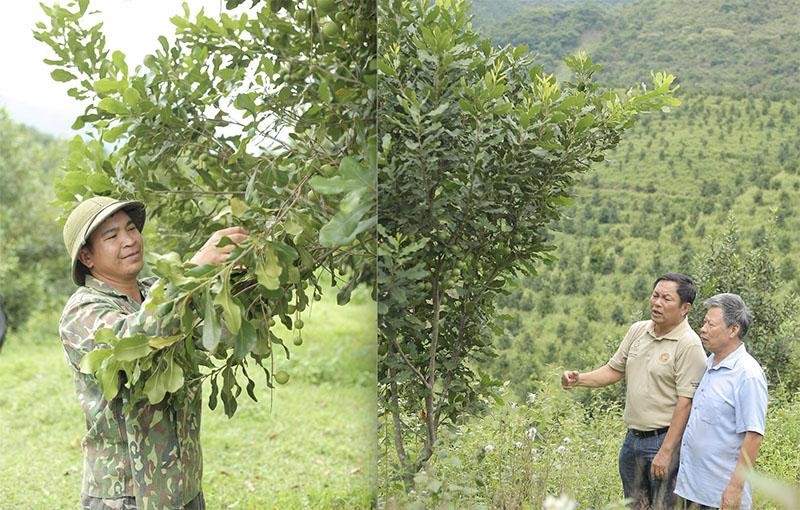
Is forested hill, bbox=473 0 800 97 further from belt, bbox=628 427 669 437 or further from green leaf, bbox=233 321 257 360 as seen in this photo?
green leaf, bbox=233 321 257 360

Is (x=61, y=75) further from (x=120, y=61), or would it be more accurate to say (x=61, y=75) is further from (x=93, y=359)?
(x=93, y=359)

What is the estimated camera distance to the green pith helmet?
2311 millimetres

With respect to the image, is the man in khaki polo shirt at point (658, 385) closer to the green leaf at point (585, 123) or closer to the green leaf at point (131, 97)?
the green leaf at point (585, 123)

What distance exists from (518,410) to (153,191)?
1338mm

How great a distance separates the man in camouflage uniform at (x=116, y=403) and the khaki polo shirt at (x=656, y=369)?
1.03 meters

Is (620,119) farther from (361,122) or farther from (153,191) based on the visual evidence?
(153,191)

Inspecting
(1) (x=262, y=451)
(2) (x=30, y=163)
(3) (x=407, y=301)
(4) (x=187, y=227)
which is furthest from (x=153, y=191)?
(2) (x=30, y=163)

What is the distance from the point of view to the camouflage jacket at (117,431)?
7.29 ft

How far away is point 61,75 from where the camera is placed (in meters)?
2.86

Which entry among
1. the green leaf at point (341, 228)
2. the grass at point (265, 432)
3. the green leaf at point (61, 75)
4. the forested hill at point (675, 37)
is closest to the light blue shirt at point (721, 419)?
the forested hill at point (675, 37)

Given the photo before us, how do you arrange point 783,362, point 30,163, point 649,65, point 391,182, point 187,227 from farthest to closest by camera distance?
point 30,163, point 187,227, point 391,182, point 649,65, point 783,362

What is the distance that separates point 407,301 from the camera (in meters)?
2.61

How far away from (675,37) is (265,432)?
3.38 m

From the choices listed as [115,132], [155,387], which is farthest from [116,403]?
[115,132]
